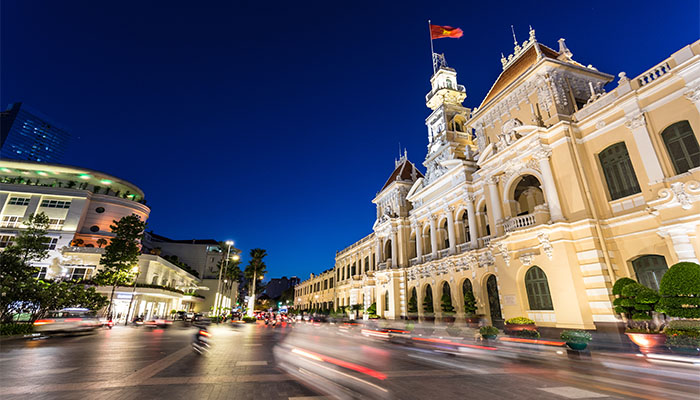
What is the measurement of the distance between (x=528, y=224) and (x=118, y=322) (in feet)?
146

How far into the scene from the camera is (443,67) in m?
42.4

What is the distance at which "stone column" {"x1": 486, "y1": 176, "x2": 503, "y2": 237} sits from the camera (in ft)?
70.7

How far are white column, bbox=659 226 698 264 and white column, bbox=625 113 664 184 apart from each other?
254 centimetres

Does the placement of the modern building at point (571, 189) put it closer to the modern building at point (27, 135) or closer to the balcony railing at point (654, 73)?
the balcony railing at point (654, 73)

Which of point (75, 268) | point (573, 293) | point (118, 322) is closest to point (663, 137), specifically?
point (573, 293)

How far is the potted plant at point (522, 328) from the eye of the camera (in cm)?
1609

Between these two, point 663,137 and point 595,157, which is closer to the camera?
point 663,137

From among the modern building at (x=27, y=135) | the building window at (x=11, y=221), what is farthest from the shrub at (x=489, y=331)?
the modern building at (x=27, y=135)

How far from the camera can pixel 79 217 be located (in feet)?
149

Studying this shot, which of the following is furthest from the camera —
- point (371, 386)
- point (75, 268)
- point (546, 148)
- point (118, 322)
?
point (75, 268)

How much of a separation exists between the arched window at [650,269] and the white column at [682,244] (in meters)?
1.40

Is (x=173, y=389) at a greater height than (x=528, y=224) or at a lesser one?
lesser

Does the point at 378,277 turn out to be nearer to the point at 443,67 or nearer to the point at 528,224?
the point at 528,224

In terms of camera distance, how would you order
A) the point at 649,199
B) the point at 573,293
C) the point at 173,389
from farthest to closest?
the point at 573,293 < the point at 649,199 < the point at 173,389
